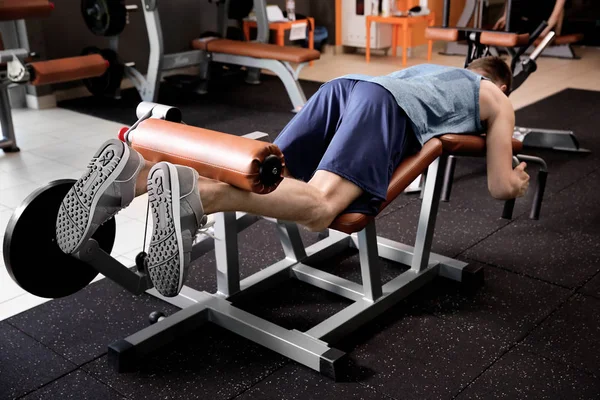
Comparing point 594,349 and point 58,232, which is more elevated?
point 58,232

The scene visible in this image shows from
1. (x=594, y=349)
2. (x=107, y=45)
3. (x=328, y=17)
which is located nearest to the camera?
(x=594, y=349)

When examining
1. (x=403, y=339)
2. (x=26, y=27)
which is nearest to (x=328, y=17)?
(x=26, y=27)

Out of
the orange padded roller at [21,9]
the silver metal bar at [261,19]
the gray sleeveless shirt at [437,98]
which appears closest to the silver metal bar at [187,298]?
the gray sleeveless shirt at [437,98]

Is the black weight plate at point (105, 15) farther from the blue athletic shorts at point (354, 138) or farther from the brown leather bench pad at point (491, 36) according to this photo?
the blue athletic shorts at point (354, 138)

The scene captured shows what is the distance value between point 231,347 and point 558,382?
0.90 metres

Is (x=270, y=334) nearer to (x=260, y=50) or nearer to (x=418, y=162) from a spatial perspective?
(x=418, y=162)

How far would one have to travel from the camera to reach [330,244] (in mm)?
2533

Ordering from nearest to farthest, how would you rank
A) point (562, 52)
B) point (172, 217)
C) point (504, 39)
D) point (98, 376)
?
point (172, 217), point (98, 376), point (504, 39), point (562, 52)

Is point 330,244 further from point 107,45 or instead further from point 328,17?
point 328,17

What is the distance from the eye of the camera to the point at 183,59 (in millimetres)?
5031

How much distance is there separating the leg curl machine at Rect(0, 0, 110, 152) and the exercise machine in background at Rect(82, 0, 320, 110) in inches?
24.4

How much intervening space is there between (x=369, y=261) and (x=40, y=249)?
0.92 meters

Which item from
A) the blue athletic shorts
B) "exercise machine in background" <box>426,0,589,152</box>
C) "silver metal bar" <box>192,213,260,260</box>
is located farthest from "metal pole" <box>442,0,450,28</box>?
"silver metal bar" <box>192,213,260,260</box>

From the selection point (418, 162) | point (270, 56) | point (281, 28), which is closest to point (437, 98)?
point (418, 162)
